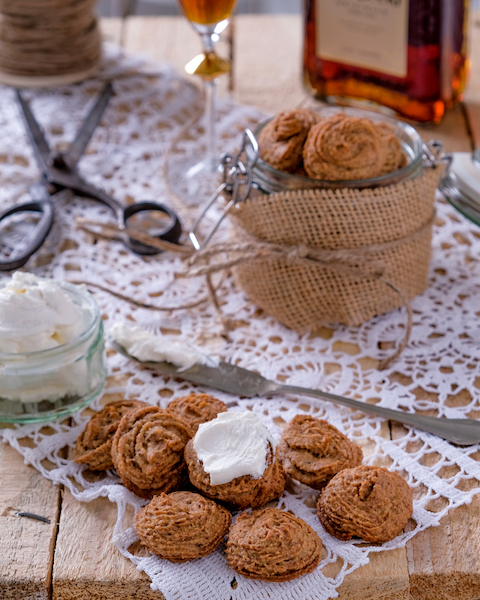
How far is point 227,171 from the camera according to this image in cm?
83

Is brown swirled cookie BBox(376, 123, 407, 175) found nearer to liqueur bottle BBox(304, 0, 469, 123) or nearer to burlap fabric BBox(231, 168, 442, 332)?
burlap fabric BBox(231, 168, 442, 332)

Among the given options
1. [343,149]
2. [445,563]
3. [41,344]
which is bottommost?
[445,563]

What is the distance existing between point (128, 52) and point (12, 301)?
885 millimetres

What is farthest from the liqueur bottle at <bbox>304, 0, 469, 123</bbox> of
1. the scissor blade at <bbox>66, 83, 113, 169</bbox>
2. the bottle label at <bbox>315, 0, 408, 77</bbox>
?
the scissor blade at <bbox>66, 83, 113, 169</bbox>

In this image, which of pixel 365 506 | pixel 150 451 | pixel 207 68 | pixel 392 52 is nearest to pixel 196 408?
pixel 150 451

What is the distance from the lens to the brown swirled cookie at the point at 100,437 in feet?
2.13

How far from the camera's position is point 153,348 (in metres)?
0.77

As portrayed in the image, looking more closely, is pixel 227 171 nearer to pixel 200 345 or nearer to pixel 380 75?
pixel 200 345

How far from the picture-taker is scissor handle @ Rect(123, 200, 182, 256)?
0.93 metres

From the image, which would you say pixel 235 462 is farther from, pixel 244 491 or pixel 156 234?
pixel 156 234

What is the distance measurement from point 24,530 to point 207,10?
2.25 feet

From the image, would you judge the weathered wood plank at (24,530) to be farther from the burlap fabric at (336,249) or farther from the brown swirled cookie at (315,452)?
the burlap fabric at (336,249)

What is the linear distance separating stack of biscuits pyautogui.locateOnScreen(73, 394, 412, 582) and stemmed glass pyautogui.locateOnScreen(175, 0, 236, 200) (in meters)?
0.52

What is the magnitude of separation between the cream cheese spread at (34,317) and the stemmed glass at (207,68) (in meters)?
0.42
